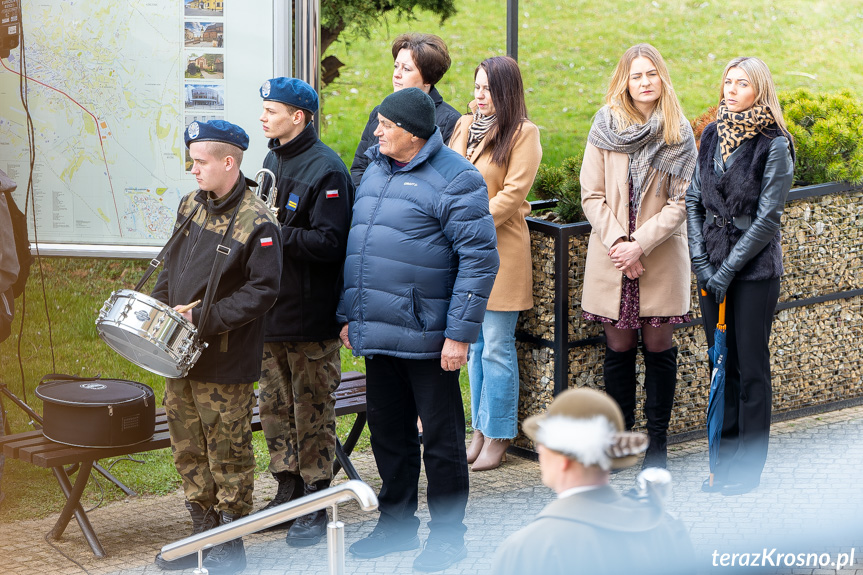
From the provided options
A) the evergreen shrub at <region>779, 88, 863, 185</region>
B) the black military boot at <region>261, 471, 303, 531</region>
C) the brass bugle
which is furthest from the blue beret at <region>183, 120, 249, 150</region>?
the evergreen shrub at <region>779, 88, 863, 185</region>

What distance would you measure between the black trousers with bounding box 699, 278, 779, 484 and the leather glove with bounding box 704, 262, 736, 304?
9 cm

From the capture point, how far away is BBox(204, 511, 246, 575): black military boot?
4.95 meters

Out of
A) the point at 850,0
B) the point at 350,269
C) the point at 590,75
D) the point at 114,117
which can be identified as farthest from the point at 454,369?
the point at 850,0

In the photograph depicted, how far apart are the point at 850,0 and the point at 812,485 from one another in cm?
1702

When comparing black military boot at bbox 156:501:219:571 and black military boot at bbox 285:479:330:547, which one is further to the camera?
black military boot at bbox 285:479:330:547

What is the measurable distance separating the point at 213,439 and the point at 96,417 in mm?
571

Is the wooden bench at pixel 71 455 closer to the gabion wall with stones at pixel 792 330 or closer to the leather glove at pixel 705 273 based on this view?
the gabion wall with stones at pixel 792 330

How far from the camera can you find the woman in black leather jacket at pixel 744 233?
5.63 metres

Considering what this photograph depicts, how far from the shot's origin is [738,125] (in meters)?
5.66

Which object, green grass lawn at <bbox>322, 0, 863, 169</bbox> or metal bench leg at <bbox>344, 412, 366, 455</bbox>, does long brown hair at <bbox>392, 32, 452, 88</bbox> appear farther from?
green grass lawn at <bbox>322, 0, 863, 169</bbox>

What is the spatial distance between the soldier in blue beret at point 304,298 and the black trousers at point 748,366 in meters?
2.07

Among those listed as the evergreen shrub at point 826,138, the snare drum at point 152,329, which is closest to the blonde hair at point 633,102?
the evergreen shrub at point 826,138

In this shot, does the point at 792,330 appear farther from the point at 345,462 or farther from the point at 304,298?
the point at 304,298

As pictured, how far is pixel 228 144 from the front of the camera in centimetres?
488
